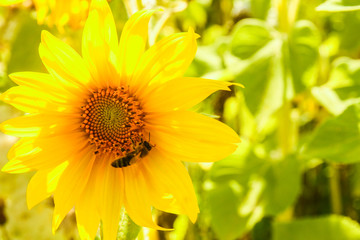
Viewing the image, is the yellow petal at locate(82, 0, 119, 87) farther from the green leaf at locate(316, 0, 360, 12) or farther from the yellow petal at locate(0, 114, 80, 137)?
the green leaf at locate(316, 0, 360, 12)

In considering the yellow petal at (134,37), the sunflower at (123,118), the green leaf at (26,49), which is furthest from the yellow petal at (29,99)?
the green leaf at (26,49)

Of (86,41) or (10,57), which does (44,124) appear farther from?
(10,57)

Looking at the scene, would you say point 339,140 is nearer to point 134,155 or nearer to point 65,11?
point 134,155

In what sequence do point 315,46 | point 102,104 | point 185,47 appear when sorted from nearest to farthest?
1. point 185,47
2. point 102,104
3. point 315,46

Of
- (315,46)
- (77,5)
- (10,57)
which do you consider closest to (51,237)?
(10,57)

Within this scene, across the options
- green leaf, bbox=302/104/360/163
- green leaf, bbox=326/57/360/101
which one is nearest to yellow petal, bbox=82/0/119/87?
green leaf, bbox=302/104/360/163

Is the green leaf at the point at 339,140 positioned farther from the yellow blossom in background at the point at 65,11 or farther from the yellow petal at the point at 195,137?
the yellow blossom in background at the point at 65,11
